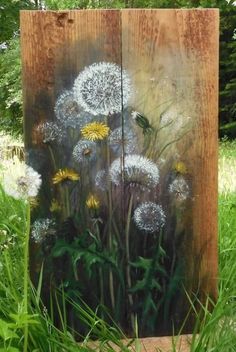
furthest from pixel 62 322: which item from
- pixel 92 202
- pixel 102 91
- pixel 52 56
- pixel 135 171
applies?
pixel 52 56

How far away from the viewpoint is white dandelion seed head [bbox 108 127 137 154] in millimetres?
2557

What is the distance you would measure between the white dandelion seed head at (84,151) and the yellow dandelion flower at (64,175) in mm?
50

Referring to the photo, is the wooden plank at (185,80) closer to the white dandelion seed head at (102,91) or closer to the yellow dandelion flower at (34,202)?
the white dandelion seed head at (102,91)

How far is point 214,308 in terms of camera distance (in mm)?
2654

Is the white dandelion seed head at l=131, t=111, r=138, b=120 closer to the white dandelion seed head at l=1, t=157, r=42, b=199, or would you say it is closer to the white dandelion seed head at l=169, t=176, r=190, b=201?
the white dandelion seed head at l=169, t=176, r=190, b=201

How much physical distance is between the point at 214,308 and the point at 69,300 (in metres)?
0.56

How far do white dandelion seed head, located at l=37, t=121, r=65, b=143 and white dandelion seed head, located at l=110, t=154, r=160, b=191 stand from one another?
0.76 ft

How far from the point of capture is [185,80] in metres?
2.58

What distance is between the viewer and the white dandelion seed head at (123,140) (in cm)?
256

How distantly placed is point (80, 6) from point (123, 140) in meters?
14.3

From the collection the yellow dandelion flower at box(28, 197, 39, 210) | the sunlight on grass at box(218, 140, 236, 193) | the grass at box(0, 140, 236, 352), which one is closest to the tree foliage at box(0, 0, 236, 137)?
the sunlight on grass at box(218, 140, 236, 193)

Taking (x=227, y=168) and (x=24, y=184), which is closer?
(x=24, y=184)

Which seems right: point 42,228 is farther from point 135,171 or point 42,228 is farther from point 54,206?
point 135,171

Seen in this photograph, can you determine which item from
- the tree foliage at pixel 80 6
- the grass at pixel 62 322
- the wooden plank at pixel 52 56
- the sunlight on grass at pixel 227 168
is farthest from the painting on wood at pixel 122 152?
the tree foliage at pixel 80 6
